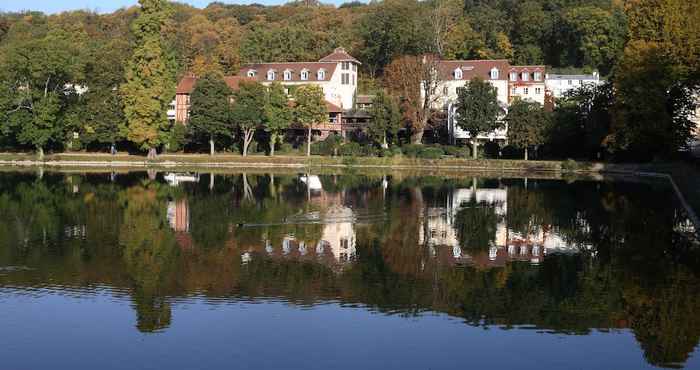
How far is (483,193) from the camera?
1673 inches

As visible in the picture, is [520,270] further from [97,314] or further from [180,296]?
[97,314]

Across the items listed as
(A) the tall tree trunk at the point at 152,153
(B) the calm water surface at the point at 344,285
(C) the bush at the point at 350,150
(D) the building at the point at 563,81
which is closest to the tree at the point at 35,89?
(A) the tall tree trunk at the point at 152,153

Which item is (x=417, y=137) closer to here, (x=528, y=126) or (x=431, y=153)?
(x=431, y=153)

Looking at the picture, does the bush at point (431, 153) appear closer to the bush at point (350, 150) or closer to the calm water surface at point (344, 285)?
the bush at point (350, 150)

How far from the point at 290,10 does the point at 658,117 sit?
2629 inches

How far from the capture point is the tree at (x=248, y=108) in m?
64.4

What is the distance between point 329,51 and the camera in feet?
289

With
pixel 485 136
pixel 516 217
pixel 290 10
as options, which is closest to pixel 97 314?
pixel 516 217

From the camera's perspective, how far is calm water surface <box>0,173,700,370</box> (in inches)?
565

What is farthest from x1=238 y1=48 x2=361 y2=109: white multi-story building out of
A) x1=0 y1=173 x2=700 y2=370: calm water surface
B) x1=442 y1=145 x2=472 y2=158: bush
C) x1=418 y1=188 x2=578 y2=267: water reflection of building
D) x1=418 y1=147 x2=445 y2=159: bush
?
x1=418 y1=188 x2=578 y2=267: water reflection of building

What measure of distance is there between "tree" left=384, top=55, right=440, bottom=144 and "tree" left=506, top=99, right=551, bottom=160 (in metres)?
8.63

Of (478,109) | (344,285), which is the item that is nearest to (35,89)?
(478,109)

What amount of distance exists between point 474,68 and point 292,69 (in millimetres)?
16526

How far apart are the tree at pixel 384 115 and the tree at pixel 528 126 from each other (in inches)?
358
